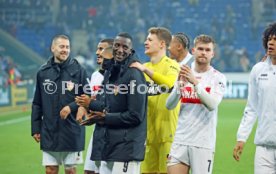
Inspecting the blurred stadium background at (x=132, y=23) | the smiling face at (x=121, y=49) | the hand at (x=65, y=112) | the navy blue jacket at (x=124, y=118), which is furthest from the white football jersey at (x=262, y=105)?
the blurred stadium background at (x=132, y=23)

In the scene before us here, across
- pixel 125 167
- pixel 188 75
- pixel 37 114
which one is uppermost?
pixel 188 75

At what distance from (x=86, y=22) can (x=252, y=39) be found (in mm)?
9447

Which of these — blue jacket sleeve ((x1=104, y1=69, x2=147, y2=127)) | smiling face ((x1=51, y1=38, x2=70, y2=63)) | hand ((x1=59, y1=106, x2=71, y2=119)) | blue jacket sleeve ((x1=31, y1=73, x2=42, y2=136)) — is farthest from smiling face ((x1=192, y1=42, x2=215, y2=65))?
blue jacket sleeve ((x1=31, y1=73, x2=42, y2=136))

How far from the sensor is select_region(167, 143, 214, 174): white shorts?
22.6ft

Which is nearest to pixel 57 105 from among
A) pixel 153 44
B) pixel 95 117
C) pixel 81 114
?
pixel 81 114

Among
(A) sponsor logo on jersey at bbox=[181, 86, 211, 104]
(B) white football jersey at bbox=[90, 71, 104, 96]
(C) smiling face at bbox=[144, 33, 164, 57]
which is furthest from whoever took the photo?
(B) white football jersey at bbox=[90, 71, 104, 96]

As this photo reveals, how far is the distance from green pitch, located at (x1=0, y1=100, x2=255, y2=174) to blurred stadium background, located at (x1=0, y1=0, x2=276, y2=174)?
1114 centimetres

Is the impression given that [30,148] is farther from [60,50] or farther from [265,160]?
[265,160]

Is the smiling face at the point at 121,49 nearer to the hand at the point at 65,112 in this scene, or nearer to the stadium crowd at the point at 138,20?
the hand at the point at 65,112

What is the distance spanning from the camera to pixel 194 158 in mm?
6910

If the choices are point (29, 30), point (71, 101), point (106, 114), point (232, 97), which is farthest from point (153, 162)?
point (29, 30)

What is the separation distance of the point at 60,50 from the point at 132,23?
29180 mm

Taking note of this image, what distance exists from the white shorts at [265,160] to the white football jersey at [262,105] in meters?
0.06

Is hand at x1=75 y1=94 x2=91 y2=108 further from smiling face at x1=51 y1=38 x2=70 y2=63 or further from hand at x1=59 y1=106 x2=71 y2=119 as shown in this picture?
smiling face at x1=51 y1=38 x2=70 y2=63
